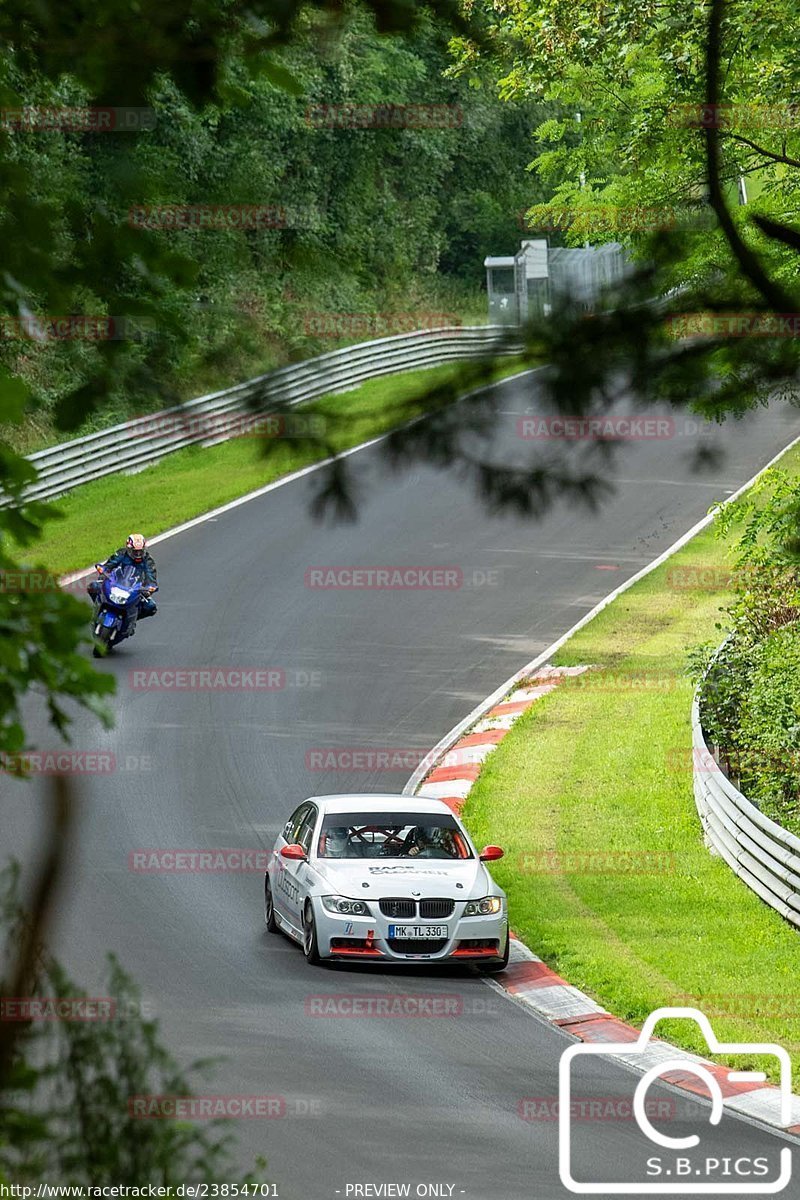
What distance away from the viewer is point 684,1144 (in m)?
10.8

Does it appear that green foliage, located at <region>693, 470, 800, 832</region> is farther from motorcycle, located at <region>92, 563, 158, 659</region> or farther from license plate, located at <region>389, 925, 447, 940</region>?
motorcycle, located at <region>92, 563, 158, 659</region>

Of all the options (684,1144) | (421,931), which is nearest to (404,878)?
(421,931)

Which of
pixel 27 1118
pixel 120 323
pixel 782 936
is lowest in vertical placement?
pixel 782 936

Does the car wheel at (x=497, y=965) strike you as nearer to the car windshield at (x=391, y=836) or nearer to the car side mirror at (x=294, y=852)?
the car windshield at (x=391, y=836)

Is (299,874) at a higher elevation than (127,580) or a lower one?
lower

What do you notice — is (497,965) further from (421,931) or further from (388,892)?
(388,892)

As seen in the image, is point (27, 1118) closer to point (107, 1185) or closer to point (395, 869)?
point (107, 1185)

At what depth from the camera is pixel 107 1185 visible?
4820mm

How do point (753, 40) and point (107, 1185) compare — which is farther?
point (753, 40)

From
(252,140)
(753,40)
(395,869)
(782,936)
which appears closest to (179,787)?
(395,869)

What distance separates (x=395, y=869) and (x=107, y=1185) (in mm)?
10777

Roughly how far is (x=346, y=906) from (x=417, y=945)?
2.39 feet

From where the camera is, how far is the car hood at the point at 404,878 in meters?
15.2

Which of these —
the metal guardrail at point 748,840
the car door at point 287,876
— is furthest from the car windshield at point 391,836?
the metal guardrail at point 748,840
